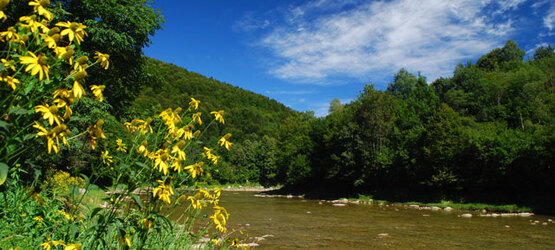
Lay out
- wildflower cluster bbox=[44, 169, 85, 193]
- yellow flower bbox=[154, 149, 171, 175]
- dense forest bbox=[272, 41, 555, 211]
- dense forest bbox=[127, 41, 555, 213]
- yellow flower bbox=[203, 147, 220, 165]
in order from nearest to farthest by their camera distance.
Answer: yellow flower bbox=[154, 149, 171, 175], yellow flower bbox=[203, 147, 220, 165], wildflower cluster bbox=[44, 169, 85, 193], dense forest bbox=[127, 41, 555, 213], dense forest bbox=[272, 41, 555, 211]

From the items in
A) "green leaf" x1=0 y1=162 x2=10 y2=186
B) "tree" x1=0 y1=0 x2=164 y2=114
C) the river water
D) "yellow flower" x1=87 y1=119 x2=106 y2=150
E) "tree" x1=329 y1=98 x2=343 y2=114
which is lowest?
the river water

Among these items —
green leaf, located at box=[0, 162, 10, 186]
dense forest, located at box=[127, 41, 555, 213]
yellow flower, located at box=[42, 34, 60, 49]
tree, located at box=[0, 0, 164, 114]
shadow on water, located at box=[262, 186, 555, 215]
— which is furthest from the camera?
dense forest, located at box=[127, 41, 555, 213]

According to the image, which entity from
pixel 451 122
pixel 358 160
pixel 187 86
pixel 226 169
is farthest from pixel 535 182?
pixel 187 86

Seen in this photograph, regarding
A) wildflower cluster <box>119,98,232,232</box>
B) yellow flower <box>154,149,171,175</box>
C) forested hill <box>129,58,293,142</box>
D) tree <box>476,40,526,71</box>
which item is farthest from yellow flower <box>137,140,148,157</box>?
forested hill <box>129,58,293,142</box>

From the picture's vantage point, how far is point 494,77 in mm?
43344

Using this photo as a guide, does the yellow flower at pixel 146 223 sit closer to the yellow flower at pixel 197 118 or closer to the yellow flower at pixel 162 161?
the yellow flower at pixel 162 161

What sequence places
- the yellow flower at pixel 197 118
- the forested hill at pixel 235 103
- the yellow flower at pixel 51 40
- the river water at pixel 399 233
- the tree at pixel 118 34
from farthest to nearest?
the forested hill at pixel 235 103 < the tree at pixel 118 34 < the river water at pixel 399 233 < the yellow flower at pixel 197 118 < the yellow flower at pixel 51 40

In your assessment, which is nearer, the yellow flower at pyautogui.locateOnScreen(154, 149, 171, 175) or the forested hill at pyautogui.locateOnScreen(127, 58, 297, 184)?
the yellow flower at pyautogui.locateOnScreen(154, 149, 171, 175)

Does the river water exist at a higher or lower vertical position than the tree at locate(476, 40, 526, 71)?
lower

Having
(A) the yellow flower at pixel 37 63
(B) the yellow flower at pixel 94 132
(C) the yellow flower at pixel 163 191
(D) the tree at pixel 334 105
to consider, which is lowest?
(C) the yellow flower at pixel 163 191

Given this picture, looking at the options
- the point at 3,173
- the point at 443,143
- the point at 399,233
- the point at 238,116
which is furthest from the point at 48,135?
the point at 238,116

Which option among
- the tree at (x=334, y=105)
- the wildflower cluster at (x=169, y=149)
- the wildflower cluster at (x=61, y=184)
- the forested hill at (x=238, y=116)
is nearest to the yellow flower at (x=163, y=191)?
the wildflower cluster at (x=169, y=149)

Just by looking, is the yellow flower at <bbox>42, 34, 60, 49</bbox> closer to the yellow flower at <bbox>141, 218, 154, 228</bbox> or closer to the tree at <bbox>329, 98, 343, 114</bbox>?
the yellow flower at <bbox>141, 218, 154, 228</bbox>

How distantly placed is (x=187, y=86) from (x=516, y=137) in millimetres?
69603
